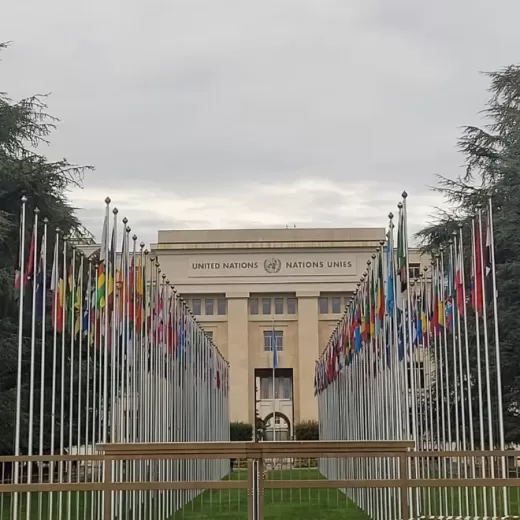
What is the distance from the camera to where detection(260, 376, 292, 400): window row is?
70.2m

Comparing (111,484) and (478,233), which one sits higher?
(478,233)

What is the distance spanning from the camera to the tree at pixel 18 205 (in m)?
25.1

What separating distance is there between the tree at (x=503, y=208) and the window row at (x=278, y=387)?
134 feet

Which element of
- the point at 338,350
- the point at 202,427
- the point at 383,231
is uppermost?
the point at 383,231

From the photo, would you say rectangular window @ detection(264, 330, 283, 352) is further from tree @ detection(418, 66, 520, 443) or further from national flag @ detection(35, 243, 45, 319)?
national flag @ detection(35, 243, 45, 319)

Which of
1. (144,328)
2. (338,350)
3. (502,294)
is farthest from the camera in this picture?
(338,350)

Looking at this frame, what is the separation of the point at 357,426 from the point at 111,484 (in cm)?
1713

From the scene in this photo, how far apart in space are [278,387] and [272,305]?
24.0 ft

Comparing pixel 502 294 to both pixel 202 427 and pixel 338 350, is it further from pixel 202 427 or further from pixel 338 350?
pixel 202 427

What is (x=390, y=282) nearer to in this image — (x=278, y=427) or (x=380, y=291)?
(x=380, y=291)

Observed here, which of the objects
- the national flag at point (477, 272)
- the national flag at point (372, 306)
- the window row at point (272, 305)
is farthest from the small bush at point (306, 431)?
the national flag at point (477, 272)

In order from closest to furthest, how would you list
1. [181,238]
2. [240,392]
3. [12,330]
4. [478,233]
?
[478,233]
[12,330]
[240,392]
[181,238]

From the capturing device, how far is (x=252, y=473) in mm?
9820

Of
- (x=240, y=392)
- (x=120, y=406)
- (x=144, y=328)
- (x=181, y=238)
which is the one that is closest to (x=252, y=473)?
(x=120, y=406)
